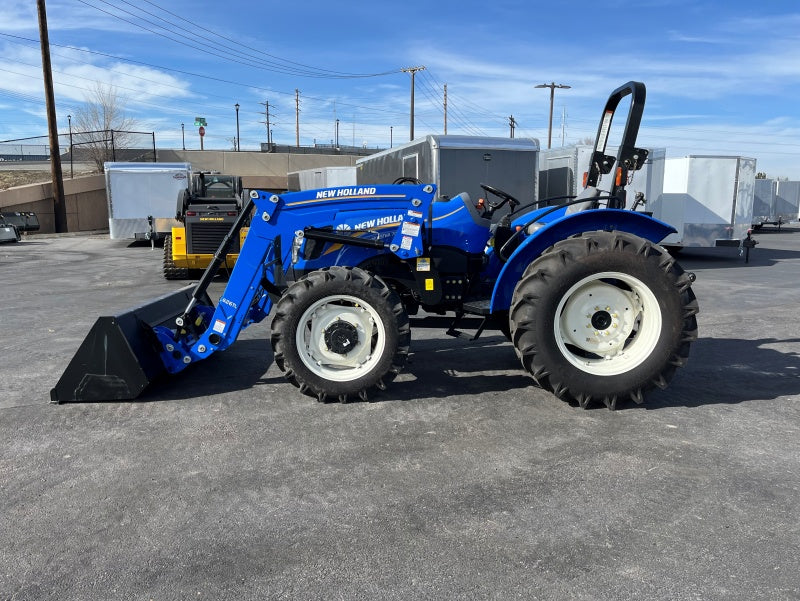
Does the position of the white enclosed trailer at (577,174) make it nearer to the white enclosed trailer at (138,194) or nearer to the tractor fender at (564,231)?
the tractor fender at (564,231)

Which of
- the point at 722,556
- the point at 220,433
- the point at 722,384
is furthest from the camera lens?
the point at 722,384

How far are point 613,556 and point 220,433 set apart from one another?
98.6 inches

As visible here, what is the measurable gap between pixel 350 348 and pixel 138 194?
18486 millimetres

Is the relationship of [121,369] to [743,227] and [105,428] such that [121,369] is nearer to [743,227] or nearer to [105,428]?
[105,428]

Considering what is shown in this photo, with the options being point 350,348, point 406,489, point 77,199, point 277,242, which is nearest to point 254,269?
point 277,242

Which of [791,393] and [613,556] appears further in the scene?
[791,393]

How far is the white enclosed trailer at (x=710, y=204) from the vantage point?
1573 cm

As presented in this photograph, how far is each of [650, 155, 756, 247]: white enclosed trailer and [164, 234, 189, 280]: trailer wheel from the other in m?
11.4

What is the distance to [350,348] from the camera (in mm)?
4484

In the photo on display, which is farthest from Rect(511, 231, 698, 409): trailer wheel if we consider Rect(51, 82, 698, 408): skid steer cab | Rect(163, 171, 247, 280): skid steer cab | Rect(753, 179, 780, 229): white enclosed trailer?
Rect(753, 179, 780, 229): white enclosed trailer

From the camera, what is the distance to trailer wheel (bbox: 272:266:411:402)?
436 cm

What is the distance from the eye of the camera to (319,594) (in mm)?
2412

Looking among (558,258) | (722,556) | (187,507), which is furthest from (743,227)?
(187,507)

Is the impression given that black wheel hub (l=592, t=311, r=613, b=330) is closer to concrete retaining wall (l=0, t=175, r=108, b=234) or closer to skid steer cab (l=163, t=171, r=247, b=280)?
skid steer cab (l=163, t=171, r=247, b=280)
